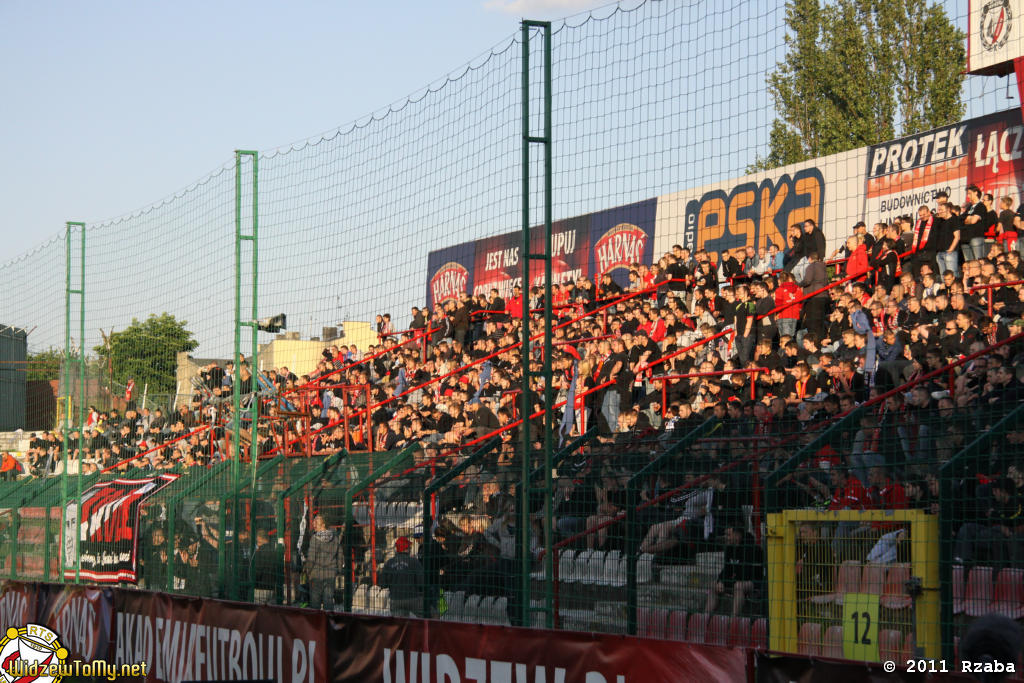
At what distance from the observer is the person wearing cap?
27.2 ft

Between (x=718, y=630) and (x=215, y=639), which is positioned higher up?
(x=718, y=630)

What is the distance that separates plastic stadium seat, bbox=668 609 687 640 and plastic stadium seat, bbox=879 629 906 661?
1269mm

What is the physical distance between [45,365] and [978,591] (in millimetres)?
11459

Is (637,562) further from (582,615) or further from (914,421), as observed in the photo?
(914,421)

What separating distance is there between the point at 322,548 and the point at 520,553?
2.54m

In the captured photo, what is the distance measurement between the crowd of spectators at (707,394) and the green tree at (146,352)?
379 millimetres

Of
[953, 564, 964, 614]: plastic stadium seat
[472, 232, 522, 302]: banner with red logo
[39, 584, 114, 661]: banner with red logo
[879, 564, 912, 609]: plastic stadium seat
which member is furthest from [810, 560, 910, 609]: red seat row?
[39, 584, 114, 661]: banner with red logo

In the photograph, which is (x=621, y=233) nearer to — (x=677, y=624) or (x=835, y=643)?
(x=677, y=624)

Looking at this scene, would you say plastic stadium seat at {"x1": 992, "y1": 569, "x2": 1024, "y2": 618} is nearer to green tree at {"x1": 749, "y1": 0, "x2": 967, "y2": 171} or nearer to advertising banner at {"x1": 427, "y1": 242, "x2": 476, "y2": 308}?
green tree at {"x1": 749, "y1": 0, "x2": 967, "y2": 171}

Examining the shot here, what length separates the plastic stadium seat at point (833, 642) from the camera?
19.9 ft

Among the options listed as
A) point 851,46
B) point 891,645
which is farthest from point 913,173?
point 891,645

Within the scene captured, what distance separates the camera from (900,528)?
603 cm

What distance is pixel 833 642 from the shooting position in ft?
20.0

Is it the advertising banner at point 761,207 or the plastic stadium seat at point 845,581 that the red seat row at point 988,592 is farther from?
the advertising banner at point 761,207
